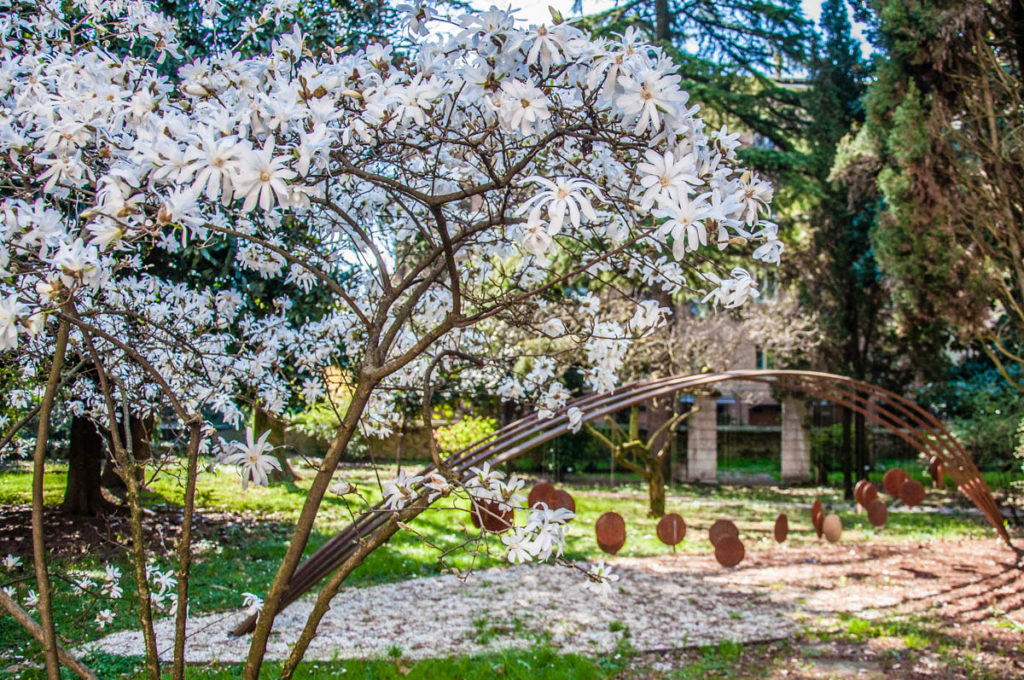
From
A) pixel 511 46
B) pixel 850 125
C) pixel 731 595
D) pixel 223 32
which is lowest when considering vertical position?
pixel 731 595

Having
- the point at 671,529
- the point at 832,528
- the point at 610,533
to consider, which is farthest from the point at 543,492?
the point at 832,528

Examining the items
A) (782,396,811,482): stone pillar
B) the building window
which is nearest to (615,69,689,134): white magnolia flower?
the building window

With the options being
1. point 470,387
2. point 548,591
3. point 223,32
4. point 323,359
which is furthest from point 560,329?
point 470,387

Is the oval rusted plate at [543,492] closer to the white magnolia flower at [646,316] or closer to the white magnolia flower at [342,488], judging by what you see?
the white magnolia flower at [646,316]

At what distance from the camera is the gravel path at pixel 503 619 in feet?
13.8

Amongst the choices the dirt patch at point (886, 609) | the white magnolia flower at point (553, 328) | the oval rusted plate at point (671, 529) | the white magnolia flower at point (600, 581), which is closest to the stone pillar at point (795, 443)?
the dirt patch at point (886, 609)

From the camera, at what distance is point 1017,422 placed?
8.88 metres

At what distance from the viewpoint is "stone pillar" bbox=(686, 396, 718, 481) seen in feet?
48.2

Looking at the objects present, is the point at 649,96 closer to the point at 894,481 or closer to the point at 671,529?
the point at 671,529

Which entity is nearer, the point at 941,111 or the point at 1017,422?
the point at 941,111

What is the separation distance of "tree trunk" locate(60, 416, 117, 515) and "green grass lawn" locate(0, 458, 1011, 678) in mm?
564

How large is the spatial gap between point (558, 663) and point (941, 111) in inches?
278

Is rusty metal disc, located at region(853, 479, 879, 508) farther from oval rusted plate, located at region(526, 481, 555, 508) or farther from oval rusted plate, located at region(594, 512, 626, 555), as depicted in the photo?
oval rusted plate, located at region(526, 481, 555, 508)

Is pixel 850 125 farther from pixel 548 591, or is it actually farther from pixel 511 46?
pixel 511 46
